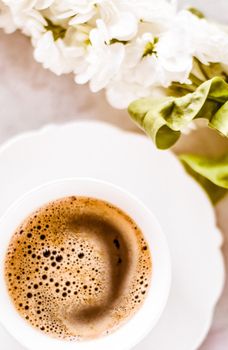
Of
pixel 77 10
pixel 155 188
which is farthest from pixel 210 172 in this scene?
pixel 77 10

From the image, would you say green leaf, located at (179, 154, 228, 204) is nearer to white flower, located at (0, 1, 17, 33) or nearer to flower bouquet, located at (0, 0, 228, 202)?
flower bouquet, located at (0, 0, 228, 202)

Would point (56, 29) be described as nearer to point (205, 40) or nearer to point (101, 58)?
point (101, 58)

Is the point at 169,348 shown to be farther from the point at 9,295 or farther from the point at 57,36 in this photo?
the point at 57,36

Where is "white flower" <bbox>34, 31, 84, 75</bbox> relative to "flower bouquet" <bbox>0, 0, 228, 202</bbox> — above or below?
below

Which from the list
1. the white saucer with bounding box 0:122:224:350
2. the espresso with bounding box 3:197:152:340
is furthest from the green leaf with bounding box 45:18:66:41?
the espresso with bounding box 3:197:152:340

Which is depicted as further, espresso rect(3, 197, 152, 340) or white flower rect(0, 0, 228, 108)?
espresso rect(3, 197, 152, 340)

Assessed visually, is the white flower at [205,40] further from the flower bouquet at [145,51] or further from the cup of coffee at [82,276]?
the cup of coffee at [82,276]

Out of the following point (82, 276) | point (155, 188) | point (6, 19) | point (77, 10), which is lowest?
point (82, 276)

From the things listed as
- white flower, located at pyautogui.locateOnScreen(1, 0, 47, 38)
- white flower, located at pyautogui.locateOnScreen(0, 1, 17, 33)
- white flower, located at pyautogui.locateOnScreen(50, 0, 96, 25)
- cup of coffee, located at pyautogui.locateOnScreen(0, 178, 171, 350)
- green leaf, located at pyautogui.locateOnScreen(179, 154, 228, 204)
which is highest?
white flower, located at pyautogui.locateOnScreen(50, 0, 96, 25)
